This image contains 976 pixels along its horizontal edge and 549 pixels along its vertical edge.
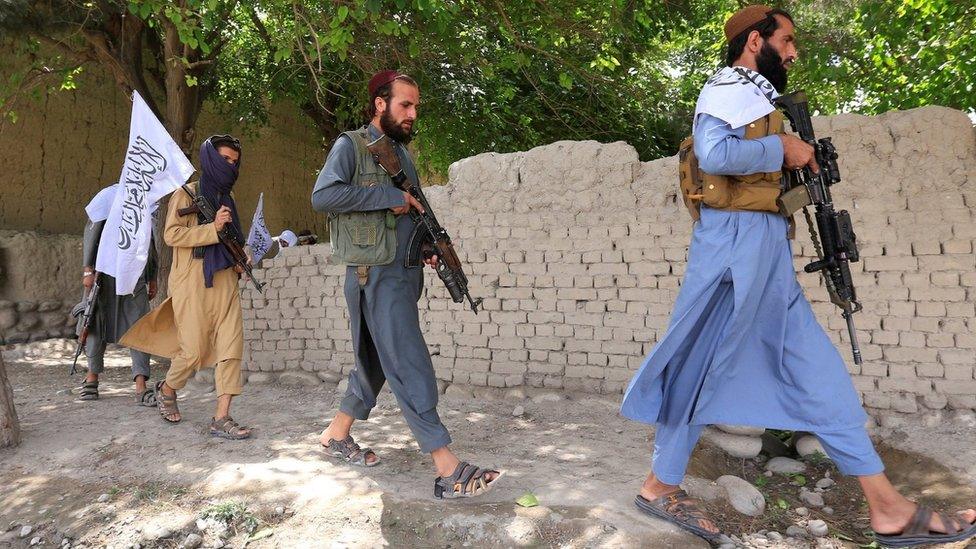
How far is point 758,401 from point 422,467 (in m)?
1.64

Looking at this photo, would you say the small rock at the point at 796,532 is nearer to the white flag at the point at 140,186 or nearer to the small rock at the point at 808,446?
the small rock at the point at 808,446

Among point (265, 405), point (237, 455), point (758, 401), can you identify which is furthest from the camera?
point (265, 405)

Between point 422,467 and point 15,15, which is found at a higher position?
point 15,15

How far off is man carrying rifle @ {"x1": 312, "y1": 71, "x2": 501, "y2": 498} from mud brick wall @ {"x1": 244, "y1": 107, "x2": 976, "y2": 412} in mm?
2036

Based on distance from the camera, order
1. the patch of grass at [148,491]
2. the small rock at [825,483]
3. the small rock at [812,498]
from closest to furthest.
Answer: the patch of grass at [148,491]
the small rock at [812,498]
the small rock at [825,483]

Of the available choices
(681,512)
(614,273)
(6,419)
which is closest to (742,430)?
(614,273)

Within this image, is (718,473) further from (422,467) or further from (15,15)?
(15,15)

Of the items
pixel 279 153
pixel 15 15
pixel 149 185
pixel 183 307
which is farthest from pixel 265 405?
pixel 279 153

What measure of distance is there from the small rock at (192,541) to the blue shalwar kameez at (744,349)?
1.71m

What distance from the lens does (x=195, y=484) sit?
316 centimetres

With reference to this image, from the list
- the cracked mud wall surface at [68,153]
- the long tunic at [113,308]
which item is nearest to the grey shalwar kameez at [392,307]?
the long tunic at [113,308]

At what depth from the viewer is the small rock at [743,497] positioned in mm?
2928

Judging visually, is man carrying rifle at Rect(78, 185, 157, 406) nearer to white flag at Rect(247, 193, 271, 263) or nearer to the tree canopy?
white flag at Rect(247, 193, 271, 263)

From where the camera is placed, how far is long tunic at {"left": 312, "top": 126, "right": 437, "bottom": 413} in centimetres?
283
